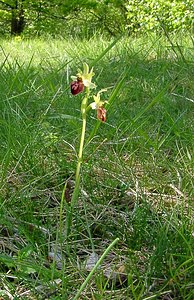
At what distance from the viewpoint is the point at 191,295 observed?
3.22ft

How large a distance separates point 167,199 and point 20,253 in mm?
503

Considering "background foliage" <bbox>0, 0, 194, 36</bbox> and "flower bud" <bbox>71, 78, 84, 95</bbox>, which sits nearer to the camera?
"flower bud" <bbox>71, 78, 84, 95</bbox>

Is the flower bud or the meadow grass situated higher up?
the flower bud

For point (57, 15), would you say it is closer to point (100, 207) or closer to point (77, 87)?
point (100, 207)

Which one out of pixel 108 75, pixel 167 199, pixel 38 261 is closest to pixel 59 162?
pixel 167 199

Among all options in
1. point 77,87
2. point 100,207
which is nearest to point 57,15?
point 100,207

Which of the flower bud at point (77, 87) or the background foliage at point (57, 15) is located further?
the background foliage at point (57, 15)

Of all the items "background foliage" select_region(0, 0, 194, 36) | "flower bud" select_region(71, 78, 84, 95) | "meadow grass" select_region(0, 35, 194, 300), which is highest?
"flower bud" select_region(71, 78, 84, 95)

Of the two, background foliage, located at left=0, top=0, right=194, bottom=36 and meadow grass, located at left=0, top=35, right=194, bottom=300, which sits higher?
meadow grass, located at left=0, top=35, right=194, bottom=300

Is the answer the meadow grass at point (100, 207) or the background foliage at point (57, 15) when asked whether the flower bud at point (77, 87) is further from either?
the background foliage at point (57, 15)

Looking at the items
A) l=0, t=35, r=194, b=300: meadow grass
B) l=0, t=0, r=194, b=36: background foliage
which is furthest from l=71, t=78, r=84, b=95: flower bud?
l=0, t=0, r=194, b=36: background foliage

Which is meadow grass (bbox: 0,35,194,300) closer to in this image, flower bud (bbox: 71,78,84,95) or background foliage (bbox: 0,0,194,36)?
flower bud (bbox: 71,78,84,95)

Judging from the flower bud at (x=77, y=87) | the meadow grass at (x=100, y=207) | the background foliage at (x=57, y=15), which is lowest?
the background foliage at (x=57, y=15)

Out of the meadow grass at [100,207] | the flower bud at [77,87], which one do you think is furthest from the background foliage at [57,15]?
the flower bud at [77,87]
